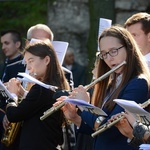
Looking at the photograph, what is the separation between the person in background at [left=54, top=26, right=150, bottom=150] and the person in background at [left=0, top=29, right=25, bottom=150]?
1.39 metres

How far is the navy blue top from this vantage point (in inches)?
192

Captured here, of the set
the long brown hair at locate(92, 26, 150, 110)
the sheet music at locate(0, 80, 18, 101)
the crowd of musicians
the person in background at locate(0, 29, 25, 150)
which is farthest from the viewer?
the person in background at locate(0, 29, 25, 150)

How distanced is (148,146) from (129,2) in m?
7.43

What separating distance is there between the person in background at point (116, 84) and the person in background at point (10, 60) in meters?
1.39

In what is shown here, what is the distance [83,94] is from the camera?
16.9ft

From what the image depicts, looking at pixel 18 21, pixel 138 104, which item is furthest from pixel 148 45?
pixel 18 21

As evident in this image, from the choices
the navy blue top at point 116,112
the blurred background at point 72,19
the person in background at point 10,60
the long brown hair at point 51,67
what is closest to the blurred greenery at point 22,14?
the blurred background at point 72,19

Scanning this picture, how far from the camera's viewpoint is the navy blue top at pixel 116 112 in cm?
487

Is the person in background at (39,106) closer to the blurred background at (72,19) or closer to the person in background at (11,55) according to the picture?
the person in background at (11,55)

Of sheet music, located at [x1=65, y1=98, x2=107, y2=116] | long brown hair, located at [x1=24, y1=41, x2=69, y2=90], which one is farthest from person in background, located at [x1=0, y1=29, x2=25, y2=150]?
sheet music, located at [x1=65, y1=98, x2=107, y2=116]

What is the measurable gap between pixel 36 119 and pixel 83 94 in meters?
0.89

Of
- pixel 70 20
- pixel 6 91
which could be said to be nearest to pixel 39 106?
pixel 6 91

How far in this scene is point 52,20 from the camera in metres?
11.8

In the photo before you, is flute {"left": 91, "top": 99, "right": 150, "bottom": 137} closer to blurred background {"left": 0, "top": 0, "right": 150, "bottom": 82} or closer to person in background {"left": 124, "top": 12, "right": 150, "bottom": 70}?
person in background {"left": 124, "top": 12, "right": 150, "bottom": 70}
